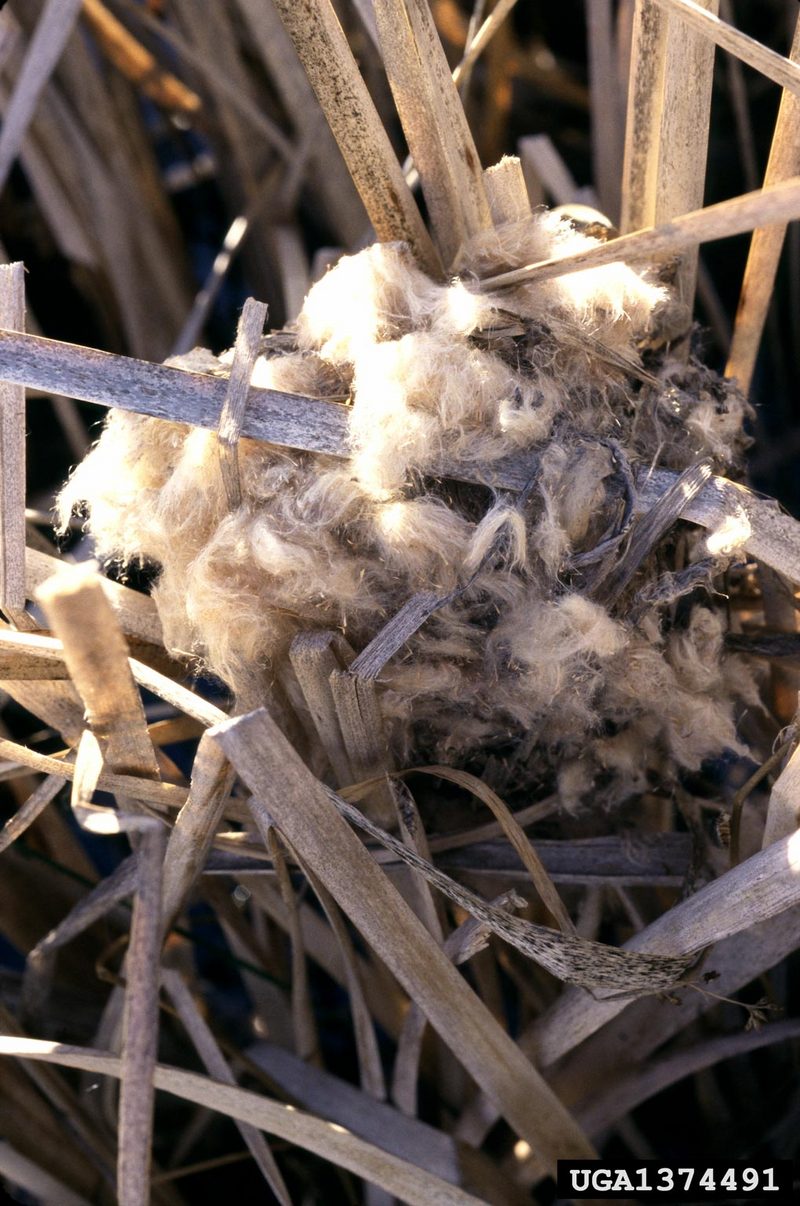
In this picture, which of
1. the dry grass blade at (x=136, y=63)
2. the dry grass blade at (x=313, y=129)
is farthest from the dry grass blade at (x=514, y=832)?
the dry grass blade at (x=136, y=63)

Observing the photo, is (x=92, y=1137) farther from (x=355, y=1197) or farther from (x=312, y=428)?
A: (x=312, y=428)

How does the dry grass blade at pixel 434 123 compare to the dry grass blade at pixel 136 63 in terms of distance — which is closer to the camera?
the dry grass blade at pixel 434 123

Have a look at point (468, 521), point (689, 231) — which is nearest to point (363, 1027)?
point (468, 521)

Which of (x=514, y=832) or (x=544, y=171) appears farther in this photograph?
(x=544, y=171)

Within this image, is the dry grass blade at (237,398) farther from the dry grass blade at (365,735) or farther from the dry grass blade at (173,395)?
the dry grass blade at (365,735)

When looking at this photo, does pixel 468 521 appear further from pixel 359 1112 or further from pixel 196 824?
pixel 359 1112

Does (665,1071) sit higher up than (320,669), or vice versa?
(320,669)
